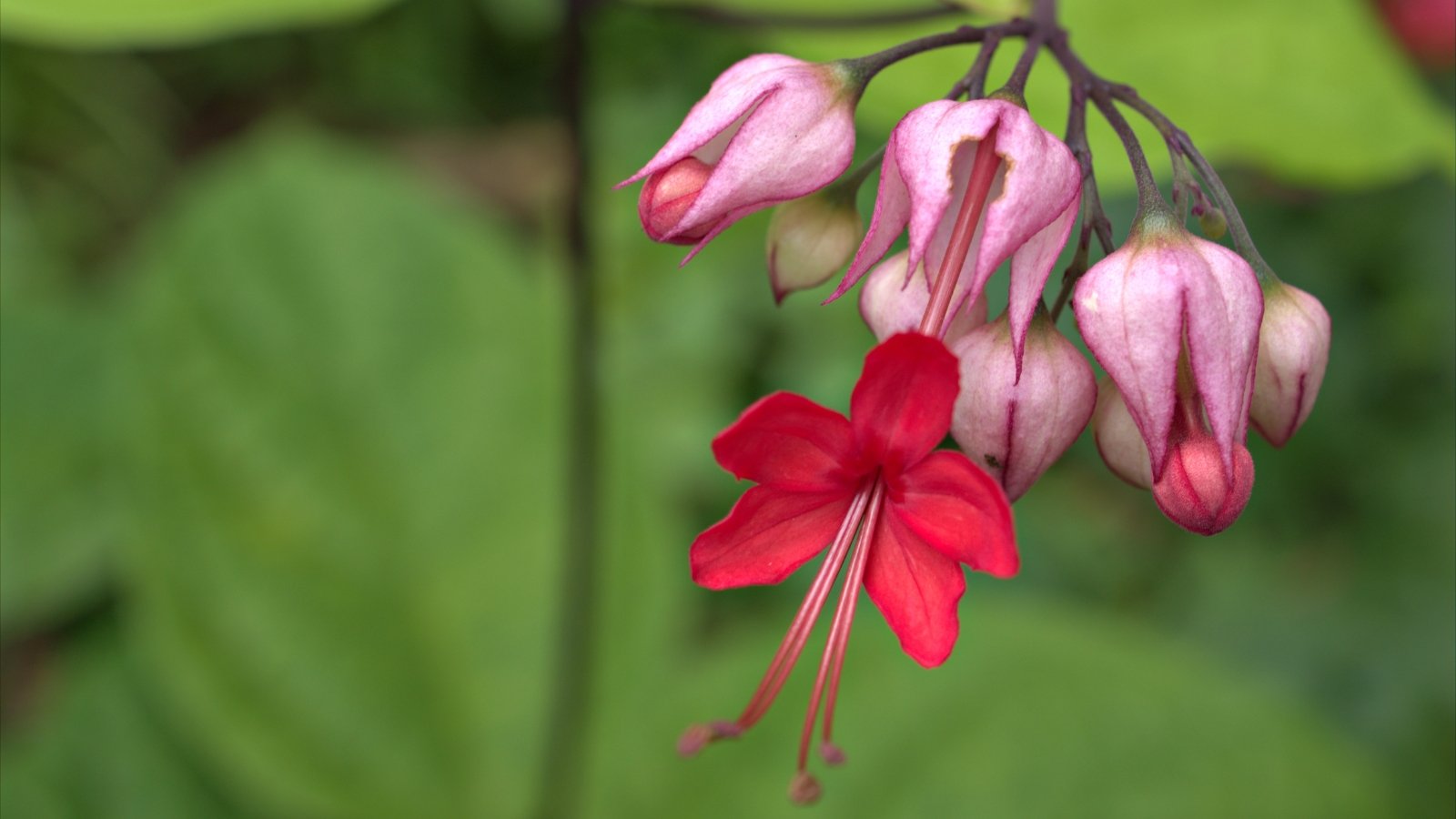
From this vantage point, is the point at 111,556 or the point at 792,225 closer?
the point at 792,225

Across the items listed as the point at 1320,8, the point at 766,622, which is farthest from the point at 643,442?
the point at 1320,8

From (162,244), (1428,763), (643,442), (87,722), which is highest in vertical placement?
(162,244)

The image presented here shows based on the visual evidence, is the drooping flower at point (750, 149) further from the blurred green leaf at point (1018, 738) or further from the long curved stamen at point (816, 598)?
the blurred green leaf at point (1018, 738)

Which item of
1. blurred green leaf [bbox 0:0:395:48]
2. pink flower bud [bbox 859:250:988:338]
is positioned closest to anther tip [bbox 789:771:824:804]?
pink flower bud [bbox 859:250:988:338]

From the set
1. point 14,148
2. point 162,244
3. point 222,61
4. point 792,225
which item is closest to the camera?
point 792,225

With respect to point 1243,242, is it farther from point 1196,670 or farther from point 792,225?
point 1196,670

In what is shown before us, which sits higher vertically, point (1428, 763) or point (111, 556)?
point (111, 556)

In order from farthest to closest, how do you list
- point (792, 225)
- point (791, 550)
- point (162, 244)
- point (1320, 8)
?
point (162, 244) < point (1320, 8) < point (792, 225) < point (791, 550)
